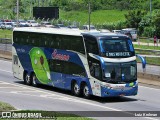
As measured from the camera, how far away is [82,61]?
26797 millimetres

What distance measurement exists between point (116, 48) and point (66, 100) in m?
3.45

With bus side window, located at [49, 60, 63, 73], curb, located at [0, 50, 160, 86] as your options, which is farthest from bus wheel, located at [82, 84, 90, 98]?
curb, located at [0, 50, 160, 86]

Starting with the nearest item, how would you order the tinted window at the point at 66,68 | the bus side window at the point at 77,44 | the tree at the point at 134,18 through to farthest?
the bus side window at the point at 77,44 < the tinted window at the point at 66,68 < the tree at the point at 134,18

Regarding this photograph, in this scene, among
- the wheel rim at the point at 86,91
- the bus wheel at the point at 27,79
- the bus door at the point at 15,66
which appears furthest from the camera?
the bus door at the point at 15,66

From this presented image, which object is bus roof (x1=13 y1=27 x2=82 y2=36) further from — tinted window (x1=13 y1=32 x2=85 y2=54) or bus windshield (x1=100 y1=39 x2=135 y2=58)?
bus windshield (x1=100 y1=39 x2=135 y2=58)

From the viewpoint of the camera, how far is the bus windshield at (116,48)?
25.5 metres

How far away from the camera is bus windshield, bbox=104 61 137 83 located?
25281 mm

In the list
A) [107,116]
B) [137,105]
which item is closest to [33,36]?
[137,105]

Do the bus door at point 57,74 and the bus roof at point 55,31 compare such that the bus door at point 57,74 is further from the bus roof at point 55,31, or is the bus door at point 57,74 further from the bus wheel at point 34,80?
the bus wheel at point 34,80

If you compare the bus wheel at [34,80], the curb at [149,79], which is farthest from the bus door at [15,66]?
the curb at [149,79]

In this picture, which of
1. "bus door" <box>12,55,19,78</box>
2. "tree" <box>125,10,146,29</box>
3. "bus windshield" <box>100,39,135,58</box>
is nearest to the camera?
"bus windshield" <box>100,39,135,58</box>

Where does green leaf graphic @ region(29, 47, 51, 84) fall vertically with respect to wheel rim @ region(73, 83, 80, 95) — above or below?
above

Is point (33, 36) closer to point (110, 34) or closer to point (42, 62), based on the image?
point (42, 62)

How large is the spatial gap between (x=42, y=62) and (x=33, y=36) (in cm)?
192
